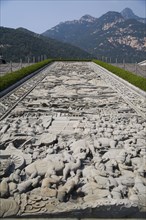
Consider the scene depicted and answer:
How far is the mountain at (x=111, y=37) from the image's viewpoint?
2854 inches

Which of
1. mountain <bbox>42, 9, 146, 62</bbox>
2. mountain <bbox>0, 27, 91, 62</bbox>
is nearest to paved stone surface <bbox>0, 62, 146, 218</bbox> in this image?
mountain <bbox>0, 27, 91, 62</bbox>

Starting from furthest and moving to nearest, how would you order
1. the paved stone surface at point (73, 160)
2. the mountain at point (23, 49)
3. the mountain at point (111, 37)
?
the mountain at point (111, 37), the mountain at point (23, 49), the paved stone surface at point (73, 160)

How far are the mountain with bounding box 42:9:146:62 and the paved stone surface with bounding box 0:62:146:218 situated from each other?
1972 inches

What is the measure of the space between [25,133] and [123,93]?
4887 millimetres

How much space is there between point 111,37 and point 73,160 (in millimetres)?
91094

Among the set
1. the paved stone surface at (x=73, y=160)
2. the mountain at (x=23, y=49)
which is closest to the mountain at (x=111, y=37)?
the mountain at (x=23, y=49)

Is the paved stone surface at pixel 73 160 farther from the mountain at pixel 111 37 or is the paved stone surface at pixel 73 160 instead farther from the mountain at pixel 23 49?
the mountain at pixel 111 37

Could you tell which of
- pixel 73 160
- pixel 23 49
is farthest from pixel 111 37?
pixel 73 160

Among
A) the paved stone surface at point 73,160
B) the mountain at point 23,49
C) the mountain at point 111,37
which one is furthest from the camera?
the mountain at point 111,37

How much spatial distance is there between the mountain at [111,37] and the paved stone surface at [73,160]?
164 feet

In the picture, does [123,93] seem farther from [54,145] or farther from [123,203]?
[123,203]

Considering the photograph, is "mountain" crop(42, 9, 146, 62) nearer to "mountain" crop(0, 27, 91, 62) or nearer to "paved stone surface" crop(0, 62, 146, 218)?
"mountain" crop(0, 27, 91, 62)

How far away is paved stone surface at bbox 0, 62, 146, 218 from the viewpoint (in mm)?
3297

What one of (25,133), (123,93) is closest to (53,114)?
(25,133)
